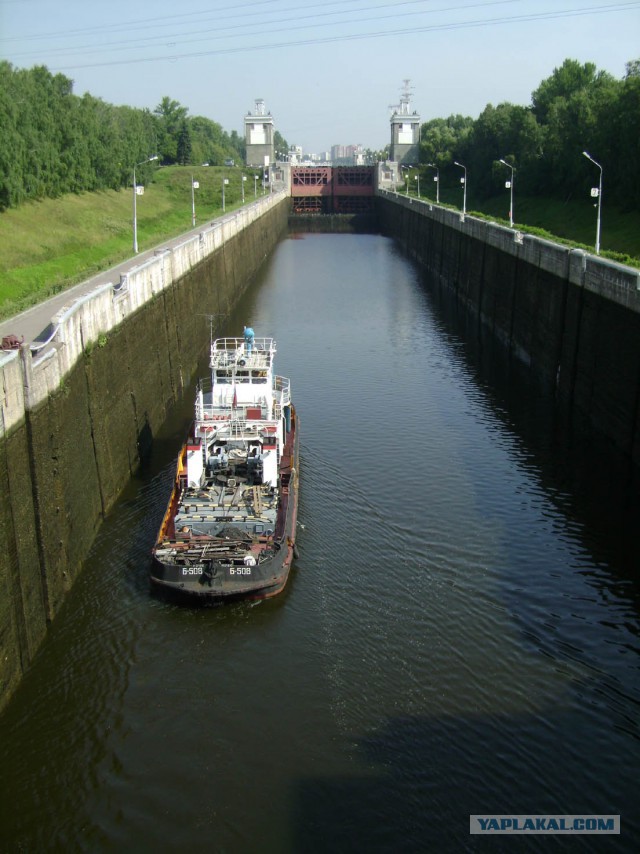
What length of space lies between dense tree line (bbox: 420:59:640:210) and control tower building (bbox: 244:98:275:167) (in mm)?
28478

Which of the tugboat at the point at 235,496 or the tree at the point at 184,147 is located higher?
the tree at the point at 184,147

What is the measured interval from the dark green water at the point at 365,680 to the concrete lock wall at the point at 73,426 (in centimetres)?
93

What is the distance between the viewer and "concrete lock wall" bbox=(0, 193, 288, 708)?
717 inches

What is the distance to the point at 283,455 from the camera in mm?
27094

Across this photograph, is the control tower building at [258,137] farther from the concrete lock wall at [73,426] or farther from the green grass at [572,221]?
the concrete lock wall at [73,426]

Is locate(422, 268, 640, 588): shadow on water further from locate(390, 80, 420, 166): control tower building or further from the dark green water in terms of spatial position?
locate(390, 80, 420, 166): control tower building

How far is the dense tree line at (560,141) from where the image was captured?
7088 cm

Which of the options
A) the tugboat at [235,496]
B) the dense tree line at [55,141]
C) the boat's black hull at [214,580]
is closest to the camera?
the boat's black hull at [214,580]

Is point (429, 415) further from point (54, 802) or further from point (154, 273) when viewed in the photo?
point (54, 802)

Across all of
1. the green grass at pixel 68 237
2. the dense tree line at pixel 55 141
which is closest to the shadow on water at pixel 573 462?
the green grass at pixel 68 237

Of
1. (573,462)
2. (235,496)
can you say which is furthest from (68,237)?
(235,496)

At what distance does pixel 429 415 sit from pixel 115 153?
228ft

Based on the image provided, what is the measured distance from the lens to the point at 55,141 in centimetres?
7931

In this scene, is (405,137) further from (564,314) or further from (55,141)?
(564,314)
